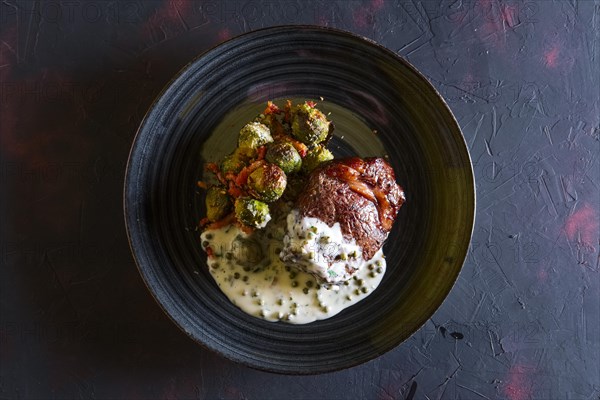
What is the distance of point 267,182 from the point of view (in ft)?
7.65

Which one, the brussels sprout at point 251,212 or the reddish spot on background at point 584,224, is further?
the reddish spot on background at point 584,224

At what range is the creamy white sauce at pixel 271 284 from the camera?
2.62 meters

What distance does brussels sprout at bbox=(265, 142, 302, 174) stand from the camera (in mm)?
2395

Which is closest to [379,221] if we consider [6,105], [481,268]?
[481,268]

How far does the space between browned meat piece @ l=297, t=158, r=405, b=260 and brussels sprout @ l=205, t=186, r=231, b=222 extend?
38cm

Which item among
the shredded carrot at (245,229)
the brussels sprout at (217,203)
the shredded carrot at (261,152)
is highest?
the shredded carrot at (261,152)

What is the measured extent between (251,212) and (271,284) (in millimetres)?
459

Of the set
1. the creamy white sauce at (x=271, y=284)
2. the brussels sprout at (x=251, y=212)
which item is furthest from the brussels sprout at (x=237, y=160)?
the creamy white sauce at (x=271, y=284)

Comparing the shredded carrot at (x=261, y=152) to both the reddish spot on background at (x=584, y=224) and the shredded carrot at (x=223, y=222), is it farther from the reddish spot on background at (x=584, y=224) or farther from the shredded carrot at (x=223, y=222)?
the reddish spot on background at (x=584, y=224)

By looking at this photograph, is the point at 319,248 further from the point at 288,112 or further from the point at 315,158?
the point at 288,112

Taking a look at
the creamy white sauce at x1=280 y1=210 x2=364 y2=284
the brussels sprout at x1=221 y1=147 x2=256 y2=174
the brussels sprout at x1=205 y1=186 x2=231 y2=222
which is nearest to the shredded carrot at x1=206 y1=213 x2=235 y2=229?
the brussels sprout at x1=205 y1=186 x2=231 y2=222

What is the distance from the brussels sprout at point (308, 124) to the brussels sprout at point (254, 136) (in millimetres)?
144

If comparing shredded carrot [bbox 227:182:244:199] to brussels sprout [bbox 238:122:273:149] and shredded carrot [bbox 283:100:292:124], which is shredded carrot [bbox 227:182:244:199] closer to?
brussels sprout [bbox 238:122:273:149]

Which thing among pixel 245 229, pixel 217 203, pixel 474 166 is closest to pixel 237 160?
pixel 217 203
